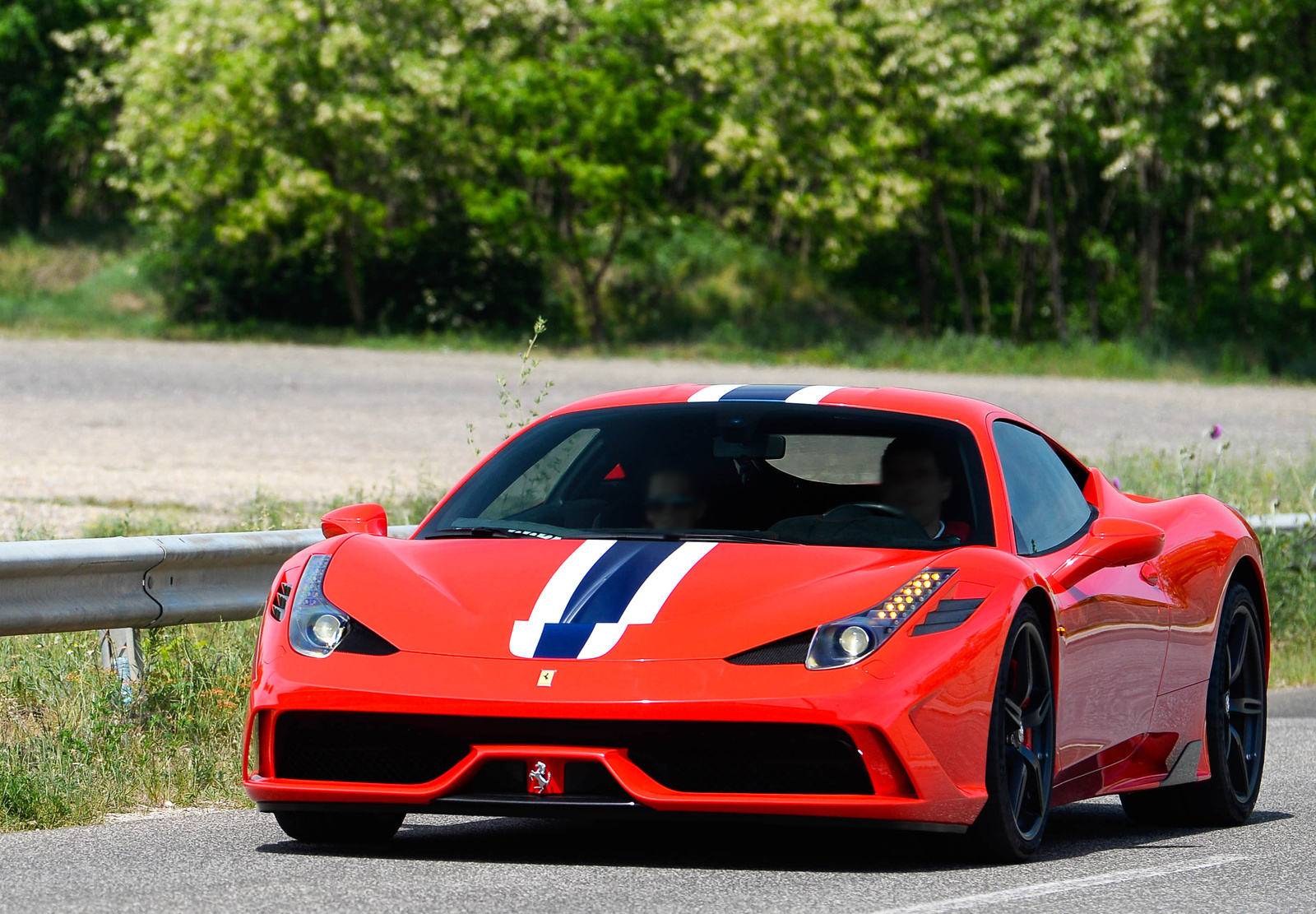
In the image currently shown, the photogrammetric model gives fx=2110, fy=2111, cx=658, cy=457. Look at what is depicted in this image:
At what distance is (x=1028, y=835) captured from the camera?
5.57 metres

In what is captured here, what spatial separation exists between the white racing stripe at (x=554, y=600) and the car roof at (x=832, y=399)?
929 mm

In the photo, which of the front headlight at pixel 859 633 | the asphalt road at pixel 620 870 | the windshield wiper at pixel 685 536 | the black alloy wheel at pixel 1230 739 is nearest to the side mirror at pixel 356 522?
the windshield wiper at pixel 685 536

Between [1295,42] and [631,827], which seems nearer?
[631,827]

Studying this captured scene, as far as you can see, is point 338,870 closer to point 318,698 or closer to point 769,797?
point 318,698

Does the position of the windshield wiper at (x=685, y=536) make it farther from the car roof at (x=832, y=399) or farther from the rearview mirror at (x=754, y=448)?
the car roof at (x=832, y=399)

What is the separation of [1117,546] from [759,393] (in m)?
1.15

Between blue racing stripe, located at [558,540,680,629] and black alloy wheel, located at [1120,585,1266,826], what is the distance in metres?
2.29

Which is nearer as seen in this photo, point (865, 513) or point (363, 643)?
point (363, 643)

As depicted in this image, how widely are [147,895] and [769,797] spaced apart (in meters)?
1.48

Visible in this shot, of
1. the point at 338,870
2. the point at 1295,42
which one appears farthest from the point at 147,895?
the point at 1295,42

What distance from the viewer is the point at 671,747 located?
5012 millimetres

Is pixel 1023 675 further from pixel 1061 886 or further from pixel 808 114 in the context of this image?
pixel 808 114

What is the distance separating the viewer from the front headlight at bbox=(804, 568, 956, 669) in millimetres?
5016

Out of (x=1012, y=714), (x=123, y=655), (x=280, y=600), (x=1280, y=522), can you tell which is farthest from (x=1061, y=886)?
(x=1280, y=522)
